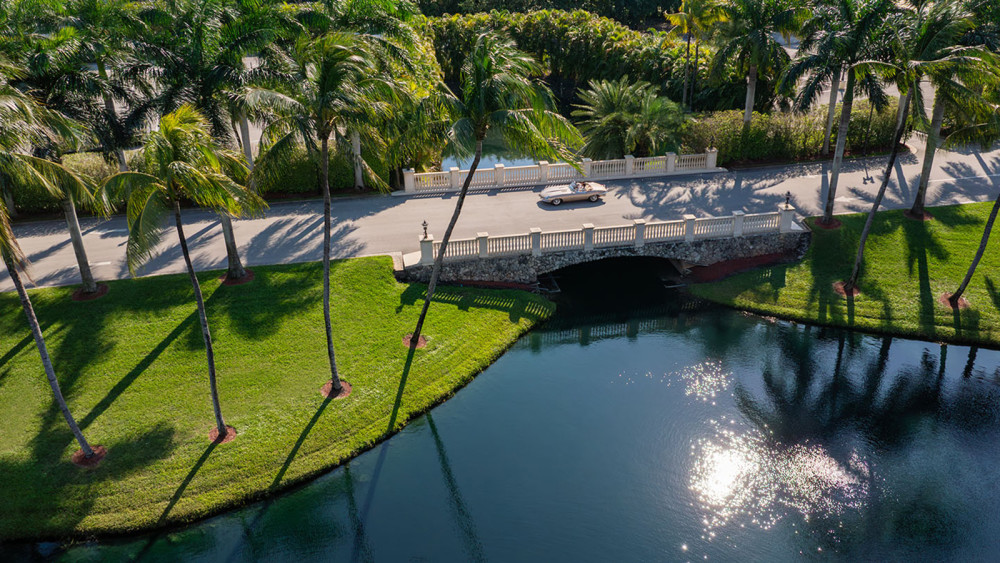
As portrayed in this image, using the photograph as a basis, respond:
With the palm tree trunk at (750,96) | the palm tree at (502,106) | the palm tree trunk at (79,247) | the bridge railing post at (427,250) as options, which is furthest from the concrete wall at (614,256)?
the palm tree trunk at (79,247)

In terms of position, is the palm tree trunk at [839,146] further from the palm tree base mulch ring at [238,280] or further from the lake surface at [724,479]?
the palm tree base mulch ring at [238,280]

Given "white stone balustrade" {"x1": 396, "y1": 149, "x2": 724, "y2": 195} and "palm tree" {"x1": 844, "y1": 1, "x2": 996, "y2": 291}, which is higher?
"palm tree" {"x1": 844, "y1": 1, "x2": 996, "y2": 291}

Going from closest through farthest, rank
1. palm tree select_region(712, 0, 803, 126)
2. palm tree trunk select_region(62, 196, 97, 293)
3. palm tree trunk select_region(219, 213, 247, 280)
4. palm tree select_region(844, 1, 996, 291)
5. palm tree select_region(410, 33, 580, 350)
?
palm tree select_region(410, 33, 580, 350), palm tree select_region(844, 1, 996, 291), palm tree trunk select_region(62, 196, 97, 293), palm tree trunk select_region(219, 213, 247, 280), palm tree select_region(712, 0, 803, 126)

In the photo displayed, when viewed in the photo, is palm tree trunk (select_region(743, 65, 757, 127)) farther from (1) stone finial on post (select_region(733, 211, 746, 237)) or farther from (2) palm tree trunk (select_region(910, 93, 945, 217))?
(1) stone finial on post (select_region(733, 211, 746, 237))

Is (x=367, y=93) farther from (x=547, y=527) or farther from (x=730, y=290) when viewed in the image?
(x=730, y=290)

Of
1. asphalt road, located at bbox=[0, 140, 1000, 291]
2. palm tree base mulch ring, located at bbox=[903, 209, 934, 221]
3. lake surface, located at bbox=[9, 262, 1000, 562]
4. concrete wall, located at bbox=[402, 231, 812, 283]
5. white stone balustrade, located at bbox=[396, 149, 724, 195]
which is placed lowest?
lake surface, located at bbox=[9, 262, 1000, 562]

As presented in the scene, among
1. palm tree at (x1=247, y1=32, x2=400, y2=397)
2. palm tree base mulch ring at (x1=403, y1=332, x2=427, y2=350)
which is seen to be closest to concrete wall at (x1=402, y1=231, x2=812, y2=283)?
palm tree base mulch ring at (x1=403, y1=332, x2=427, y2=350)

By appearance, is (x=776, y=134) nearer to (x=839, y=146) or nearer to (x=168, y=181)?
(x=839, y=146)

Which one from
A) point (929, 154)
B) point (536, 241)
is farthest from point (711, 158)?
point (536, 241)

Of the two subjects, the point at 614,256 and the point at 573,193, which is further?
the point at 573,193
